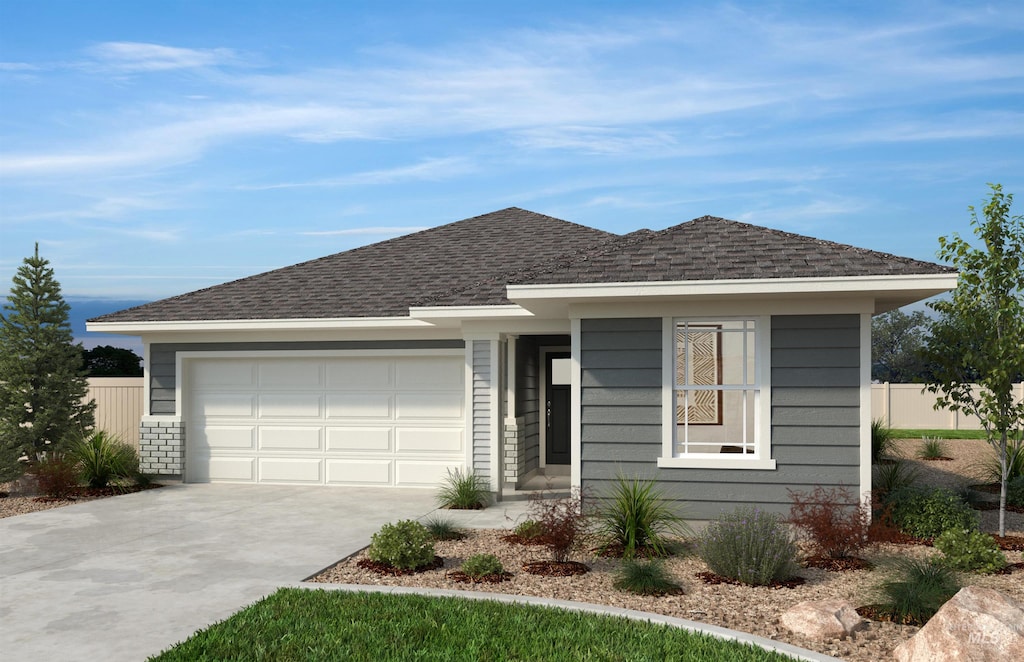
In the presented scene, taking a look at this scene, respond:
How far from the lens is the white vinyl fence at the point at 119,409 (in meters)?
17.5

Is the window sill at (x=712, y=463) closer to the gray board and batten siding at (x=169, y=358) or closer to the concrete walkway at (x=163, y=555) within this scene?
the concrete walkway at (x=163, y=555)

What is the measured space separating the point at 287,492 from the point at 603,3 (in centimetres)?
922

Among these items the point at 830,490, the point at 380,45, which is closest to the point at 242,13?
the point at 380,45

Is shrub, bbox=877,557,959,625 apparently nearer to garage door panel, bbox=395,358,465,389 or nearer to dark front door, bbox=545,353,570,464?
garage door panel, bbox=395,358,465,389

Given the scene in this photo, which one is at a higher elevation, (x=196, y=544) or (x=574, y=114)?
(x=574, y=114)

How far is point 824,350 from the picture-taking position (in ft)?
31.7

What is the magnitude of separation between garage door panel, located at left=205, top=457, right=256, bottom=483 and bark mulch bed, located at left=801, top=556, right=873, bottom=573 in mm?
9497

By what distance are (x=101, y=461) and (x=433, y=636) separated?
32.0 feet

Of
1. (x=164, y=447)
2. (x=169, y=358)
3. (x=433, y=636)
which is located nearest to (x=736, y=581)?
(x=433, y=636)

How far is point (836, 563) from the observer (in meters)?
8.11

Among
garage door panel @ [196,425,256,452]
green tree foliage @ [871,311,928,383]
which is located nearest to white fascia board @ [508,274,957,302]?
garage door panel @ [196,425,256,452]

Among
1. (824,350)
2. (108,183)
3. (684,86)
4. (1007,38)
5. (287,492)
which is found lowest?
(287,492)

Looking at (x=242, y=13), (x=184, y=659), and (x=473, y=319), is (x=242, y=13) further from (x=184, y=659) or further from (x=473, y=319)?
(x=184, y=659)

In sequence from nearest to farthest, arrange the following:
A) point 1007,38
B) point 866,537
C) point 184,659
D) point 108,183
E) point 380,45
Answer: point 184,659 < point 866,537 < point 380,45 < point 1007,38 < point 108,183
